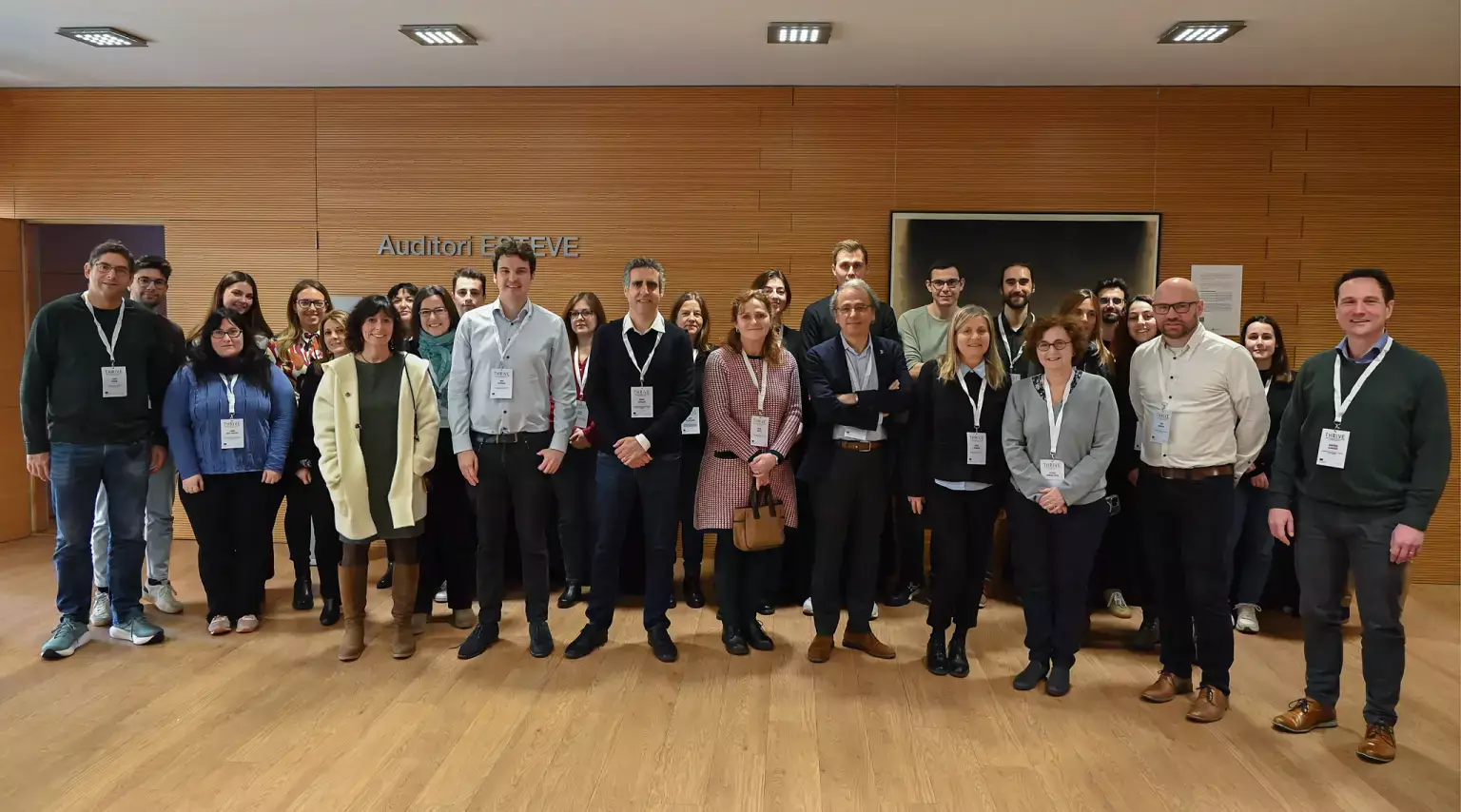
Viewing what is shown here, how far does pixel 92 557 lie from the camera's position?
418 cm

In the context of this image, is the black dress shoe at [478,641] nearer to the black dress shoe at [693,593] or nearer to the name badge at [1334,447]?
the black dress shoe at [693,593]

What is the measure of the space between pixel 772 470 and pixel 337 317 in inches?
85.9

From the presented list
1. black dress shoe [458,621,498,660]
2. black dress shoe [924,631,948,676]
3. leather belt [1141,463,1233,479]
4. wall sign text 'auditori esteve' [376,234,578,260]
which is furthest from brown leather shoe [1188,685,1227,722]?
wall sign text 'auditori esteve' [376,234,578,260]

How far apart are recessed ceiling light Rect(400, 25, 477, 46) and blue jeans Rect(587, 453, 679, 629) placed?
2658 mm

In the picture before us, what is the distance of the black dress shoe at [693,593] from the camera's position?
187 inches

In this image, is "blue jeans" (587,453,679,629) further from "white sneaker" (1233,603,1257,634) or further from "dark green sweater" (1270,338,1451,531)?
"white sneaker" (1233,603,1257,634)

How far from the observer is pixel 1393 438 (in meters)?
3.06

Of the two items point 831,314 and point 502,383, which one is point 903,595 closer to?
point 831,314

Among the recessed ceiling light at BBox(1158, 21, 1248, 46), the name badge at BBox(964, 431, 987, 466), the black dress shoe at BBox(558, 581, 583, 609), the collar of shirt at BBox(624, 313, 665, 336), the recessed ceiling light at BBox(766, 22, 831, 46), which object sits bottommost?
the black dress shoe at BBox(558, 581, 583, 609)

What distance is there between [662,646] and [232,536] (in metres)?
2.25

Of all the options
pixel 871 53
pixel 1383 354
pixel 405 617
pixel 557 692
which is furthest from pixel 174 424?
pixel 1383 354

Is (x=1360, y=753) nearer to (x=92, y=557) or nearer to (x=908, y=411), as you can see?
(x=908, y=411)

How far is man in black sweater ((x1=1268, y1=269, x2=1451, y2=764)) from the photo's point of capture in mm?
3041

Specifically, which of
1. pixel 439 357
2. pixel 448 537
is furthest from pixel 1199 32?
pixel 448 537
